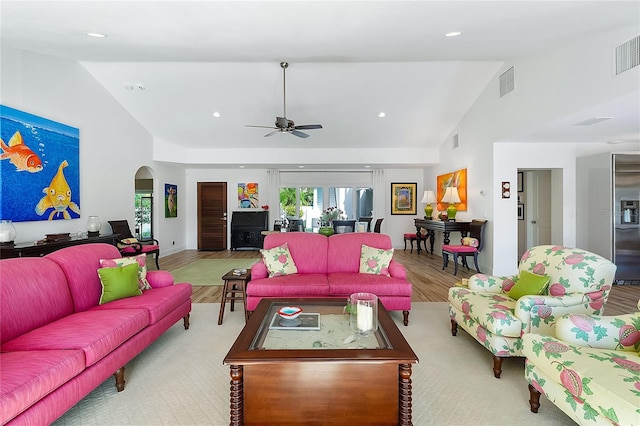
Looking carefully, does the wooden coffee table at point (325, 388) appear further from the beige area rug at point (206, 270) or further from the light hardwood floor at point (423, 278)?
the beige area rug at point (206, 270)

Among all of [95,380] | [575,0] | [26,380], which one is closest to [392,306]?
[95,380]

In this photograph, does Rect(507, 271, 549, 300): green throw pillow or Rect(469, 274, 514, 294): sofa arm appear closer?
Rect(507, 271, 549, 300): green throw pillow

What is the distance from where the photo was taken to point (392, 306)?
320cm

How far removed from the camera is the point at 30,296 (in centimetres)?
208

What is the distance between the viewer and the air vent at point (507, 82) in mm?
4453

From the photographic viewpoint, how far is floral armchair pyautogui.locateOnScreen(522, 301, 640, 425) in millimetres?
1367

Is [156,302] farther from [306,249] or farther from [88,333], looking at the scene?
[306,249]

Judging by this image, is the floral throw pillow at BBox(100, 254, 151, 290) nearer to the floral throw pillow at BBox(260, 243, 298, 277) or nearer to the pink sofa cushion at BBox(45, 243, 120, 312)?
the pink sofa cushion at BBox(45, 243, 120, 312)

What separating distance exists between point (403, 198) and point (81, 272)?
783 cm

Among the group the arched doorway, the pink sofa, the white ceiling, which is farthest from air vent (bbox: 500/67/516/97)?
the arched doorway

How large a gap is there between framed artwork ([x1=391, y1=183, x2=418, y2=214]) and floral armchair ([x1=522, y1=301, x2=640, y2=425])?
23.3ft

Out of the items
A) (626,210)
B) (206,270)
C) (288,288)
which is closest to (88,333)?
(288,288)

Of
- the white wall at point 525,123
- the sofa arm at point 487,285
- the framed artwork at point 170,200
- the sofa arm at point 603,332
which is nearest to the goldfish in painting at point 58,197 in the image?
the framed artwork at point 170,200

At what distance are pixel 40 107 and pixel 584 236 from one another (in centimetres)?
838
